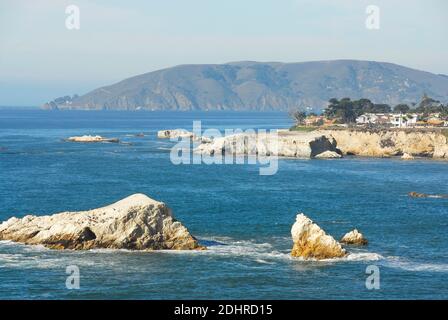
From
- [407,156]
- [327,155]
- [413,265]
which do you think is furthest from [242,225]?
[407,156]

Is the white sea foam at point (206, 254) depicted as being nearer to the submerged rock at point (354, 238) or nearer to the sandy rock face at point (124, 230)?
the sandy rock face at point (124, 230)

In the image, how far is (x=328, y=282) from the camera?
148 feet

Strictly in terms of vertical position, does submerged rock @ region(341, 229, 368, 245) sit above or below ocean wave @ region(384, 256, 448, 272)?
above

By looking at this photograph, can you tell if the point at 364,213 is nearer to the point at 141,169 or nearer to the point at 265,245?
the point at 265,245

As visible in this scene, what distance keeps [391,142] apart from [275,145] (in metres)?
21.9

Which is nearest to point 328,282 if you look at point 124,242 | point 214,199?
point 124,242

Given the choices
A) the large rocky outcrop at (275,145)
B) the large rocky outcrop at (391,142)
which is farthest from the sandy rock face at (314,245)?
the large rocky outcrop at (391,142)

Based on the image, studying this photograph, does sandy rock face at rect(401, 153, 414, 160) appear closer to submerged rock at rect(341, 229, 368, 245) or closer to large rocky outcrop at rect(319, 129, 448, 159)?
large rocky outcrop at rect(319, 129, 448, 159)

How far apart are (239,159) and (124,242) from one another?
262ft

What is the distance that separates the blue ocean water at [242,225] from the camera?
4431 cm

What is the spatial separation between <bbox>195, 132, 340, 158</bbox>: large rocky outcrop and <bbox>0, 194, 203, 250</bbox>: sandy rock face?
82812 mm

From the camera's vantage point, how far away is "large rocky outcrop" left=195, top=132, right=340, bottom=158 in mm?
135750

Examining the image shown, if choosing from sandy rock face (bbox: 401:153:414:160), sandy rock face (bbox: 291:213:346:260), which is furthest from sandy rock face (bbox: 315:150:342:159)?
sandy rock face (bbox: 291:213:346:260)

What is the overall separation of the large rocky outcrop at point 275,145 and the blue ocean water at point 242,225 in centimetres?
841
